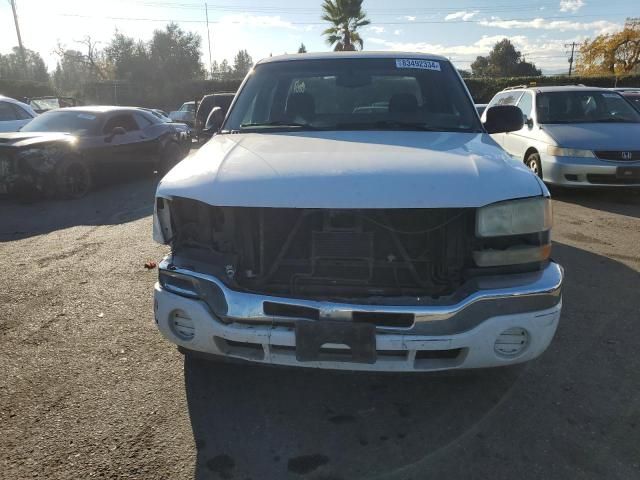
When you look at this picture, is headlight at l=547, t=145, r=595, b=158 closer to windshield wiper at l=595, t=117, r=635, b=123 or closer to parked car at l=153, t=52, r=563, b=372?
windshield wiper at l=595, t=117, r=635, b=123

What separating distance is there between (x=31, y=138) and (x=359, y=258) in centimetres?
744

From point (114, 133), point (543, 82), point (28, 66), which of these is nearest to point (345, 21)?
point (543, 82)

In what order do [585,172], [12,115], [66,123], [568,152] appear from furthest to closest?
[12,115], [66,123], [568,152], [585,172]

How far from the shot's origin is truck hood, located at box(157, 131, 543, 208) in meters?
2.22

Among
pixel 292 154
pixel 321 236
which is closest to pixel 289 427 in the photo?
pixel 321 236

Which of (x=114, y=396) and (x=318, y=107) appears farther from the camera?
(x=318, y=107)

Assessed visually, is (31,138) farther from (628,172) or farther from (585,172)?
(628,172)

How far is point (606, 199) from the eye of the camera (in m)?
7.56

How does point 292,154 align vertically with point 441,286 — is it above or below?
above

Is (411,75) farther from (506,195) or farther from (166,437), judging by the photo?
(166,437)

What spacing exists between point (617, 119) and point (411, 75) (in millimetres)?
5776

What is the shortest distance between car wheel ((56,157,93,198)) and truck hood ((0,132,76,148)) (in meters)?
0.39

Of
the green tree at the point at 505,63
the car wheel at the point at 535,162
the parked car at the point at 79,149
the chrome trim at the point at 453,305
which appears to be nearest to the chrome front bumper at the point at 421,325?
the chrome trim at the point at 453,305

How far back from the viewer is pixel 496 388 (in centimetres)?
278
